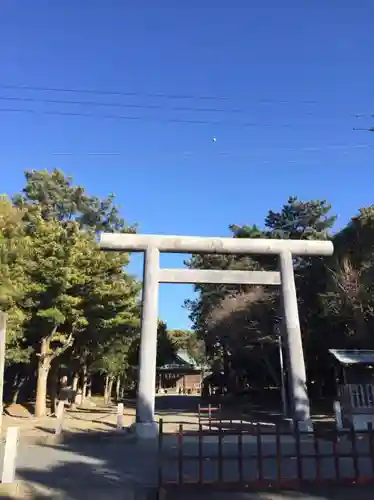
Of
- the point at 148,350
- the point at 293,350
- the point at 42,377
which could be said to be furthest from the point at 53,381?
the point at 293,350

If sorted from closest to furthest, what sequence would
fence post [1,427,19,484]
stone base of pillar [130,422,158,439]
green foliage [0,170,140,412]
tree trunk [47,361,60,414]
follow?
fence post [1,427,19,484] → stone base of pillar [130,422,158,439] → green foliage [0,170,140,412] → tree trunk [47,361,60,414]

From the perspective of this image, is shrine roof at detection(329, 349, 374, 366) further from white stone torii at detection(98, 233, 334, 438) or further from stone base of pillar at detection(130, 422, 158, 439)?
stone base of pillar at detection(130, 422, 158, 439)

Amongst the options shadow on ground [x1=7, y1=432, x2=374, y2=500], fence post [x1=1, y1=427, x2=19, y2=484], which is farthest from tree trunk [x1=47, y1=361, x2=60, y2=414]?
fence post [x1=1, y1=427, x2=19, y2=484]

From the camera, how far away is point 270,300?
30.2 metres

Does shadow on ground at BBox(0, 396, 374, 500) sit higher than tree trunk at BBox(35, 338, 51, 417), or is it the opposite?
tree trunk at BBox(35, 338, 51, 417)

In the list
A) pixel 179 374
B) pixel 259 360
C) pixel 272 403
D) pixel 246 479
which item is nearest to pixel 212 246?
pixel 246 479

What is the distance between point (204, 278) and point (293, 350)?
385cm

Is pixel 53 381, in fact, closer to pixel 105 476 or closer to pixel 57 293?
pixel 57 293

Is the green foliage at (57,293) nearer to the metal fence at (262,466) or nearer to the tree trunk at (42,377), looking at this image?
the tree trunk at (42,377)

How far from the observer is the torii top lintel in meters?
15.6

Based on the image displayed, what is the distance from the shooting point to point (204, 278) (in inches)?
634

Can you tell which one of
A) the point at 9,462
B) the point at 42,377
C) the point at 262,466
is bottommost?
the point at 262,466

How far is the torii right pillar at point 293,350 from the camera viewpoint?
1455 centimetres

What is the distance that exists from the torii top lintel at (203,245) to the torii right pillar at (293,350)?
0.48 metres
